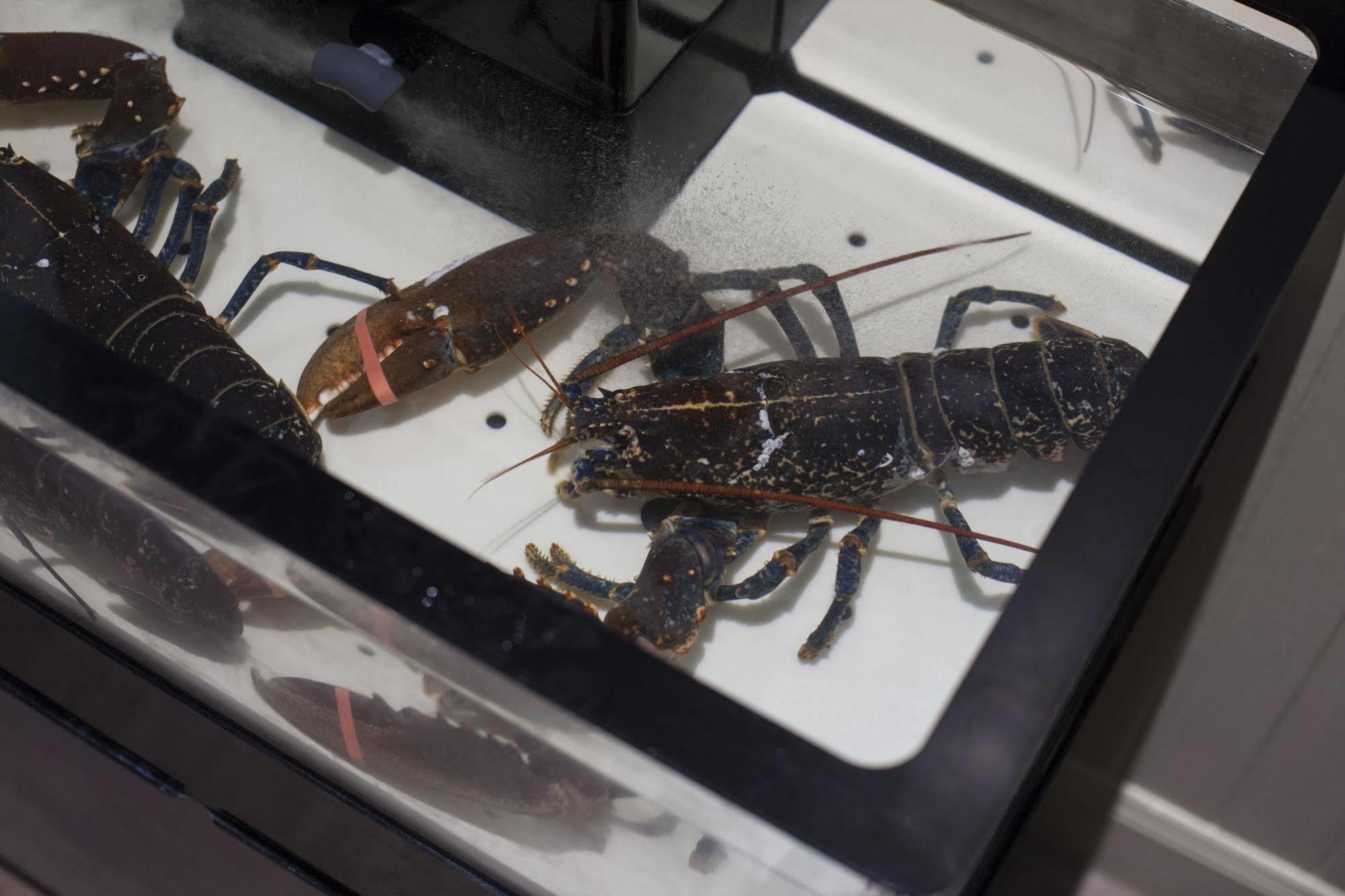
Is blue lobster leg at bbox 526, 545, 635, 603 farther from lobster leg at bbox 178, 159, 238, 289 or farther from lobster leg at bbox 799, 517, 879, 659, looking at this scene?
lobster leg at bbox 178, 159, 238, 289

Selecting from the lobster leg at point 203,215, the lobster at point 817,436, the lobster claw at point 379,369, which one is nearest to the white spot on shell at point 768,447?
the lobster at point 817,436

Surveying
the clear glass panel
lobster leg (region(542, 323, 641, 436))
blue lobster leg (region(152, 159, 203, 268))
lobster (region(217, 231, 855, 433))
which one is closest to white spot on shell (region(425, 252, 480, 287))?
lobster (region(217, 231, 855, 433))

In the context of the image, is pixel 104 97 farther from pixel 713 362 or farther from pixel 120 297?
pixel 713 362

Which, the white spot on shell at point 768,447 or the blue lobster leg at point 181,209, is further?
the blue lobster leg at point 181,209

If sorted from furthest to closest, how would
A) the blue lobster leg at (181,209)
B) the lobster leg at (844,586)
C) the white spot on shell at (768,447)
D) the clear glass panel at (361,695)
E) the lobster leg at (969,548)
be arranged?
the blue lobster leg at (181,209) < the white spot on shell at (768,447) < the lobster leg at (844,586) < the lobster leg at (969,548) < the clear glass panel at (361,695)

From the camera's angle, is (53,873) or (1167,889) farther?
(1167,889)

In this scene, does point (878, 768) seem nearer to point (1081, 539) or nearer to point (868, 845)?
point (868, 845)

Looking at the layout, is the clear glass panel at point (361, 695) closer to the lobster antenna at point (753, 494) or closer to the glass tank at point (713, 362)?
the glass tank at point (713, 362)

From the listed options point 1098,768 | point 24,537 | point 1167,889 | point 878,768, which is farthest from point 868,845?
point 1167,889
